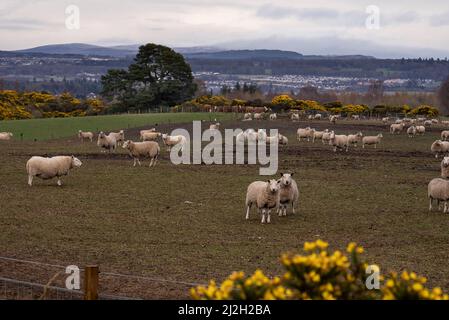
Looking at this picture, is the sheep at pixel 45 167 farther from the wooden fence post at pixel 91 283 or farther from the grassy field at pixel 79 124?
the grassy field at pixel 79 124

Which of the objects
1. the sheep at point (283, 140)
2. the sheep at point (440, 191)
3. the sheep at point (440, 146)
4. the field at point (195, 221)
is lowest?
the sheep at point (283, 140)

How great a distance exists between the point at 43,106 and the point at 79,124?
3632cm

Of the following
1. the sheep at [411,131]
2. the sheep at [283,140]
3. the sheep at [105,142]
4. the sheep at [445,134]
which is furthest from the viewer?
the sheep at [411,131]

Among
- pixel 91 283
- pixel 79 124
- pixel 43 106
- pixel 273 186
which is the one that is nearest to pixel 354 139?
pixel 273 186

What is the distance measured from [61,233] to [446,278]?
28.8 feet

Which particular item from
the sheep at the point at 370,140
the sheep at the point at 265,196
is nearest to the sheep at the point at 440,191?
the sheep at the point at 265,196

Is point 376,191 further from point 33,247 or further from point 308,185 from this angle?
point 33,247

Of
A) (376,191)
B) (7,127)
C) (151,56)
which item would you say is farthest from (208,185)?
(151,56)

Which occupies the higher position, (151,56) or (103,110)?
(151,56)

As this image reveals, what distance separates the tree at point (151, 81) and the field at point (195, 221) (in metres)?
63.1

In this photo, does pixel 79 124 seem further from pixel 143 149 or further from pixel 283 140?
pixel 143 149

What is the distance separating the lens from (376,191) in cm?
2856

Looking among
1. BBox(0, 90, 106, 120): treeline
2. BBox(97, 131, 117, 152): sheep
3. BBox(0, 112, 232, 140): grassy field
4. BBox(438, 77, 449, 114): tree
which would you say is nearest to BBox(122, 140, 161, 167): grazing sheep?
BBox(97, 131, 117, 152): sheep

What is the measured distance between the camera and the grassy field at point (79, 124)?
63.3 m
